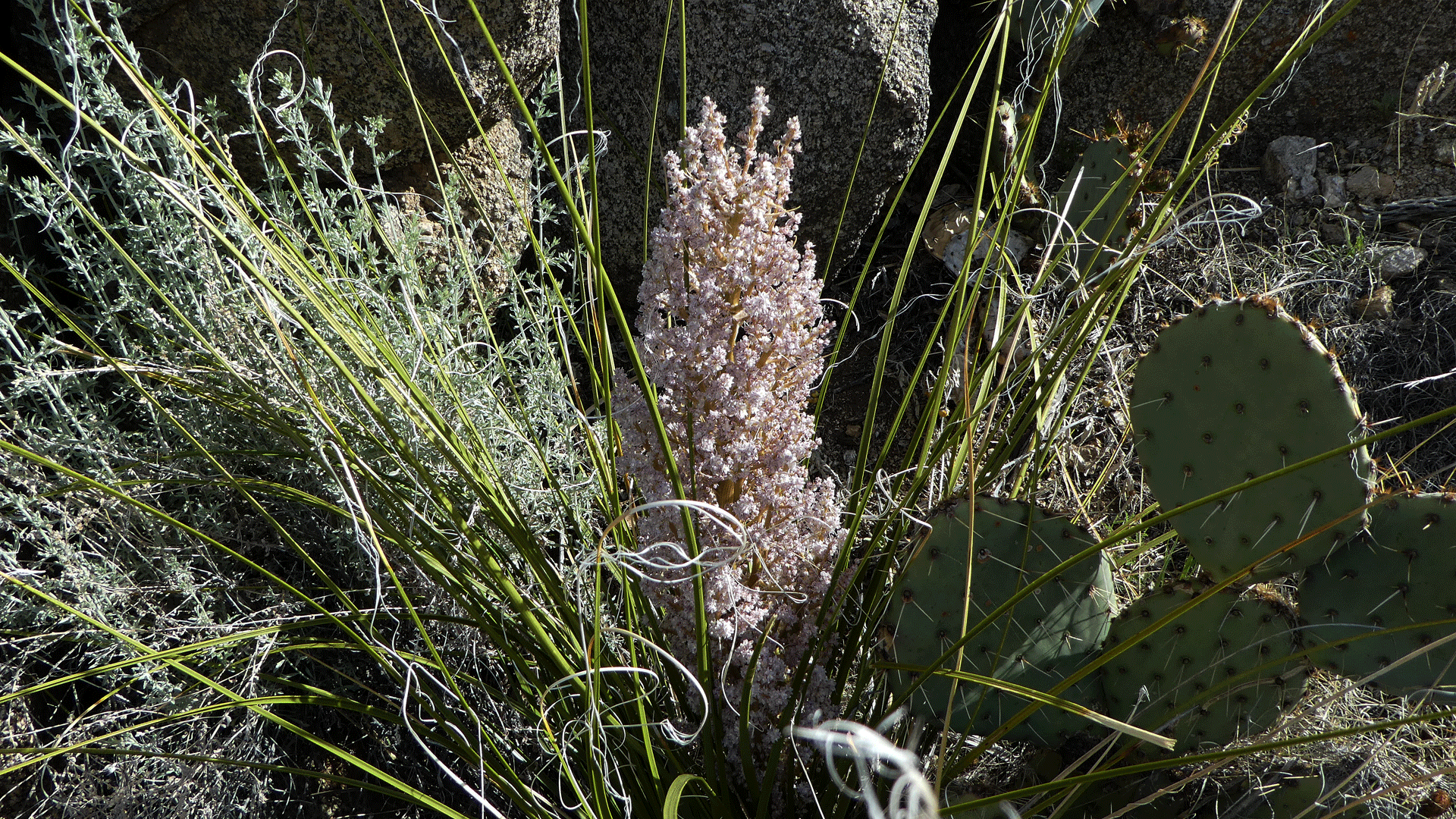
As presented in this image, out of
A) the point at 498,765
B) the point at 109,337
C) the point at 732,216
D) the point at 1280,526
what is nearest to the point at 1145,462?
the point at 1280,526

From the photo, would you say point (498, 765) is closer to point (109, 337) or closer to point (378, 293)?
point (378, 293)

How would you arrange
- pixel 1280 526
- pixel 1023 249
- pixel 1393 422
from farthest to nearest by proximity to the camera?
pixel 1023 249 → pixel 1393 422 → pixel 1280 526

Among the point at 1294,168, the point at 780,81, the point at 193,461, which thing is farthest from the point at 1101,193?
the point at 193,461

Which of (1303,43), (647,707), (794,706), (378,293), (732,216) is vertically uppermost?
(1303,43)

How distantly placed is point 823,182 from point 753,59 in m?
0.27

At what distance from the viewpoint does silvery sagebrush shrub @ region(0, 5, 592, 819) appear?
1.10m

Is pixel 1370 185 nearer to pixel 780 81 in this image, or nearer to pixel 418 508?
pixel 780 81

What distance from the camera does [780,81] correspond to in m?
1.63

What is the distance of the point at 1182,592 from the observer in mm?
912

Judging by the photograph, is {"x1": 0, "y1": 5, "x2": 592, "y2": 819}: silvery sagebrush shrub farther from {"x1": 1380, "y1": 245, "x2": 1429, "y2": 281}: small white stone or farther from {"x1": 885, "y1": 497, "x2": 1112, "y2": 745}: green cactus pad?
{"x1": 1380, "y1": 245, "x2": 1429, "y2": 281}: small white stone

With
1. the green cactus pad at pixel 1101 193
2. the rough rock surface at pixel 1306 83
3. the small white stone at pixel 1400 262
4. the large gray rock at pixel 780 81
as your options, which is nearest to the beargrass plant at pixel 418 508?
the green cactus pad at pixel 1101 193

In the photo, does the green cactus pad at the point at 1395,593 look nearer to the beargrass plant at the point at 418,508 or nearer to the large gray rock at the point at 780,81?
the beargrass plant at the point at 418,508

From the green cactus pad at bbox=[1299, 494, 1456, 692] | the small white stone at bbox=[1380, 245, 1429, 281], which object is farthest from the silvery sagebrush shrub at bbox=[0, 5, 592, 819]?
the small white stone at bbox=[1380, 245, 1429, 281]

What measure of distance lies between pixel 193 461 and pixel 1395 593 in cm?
155
